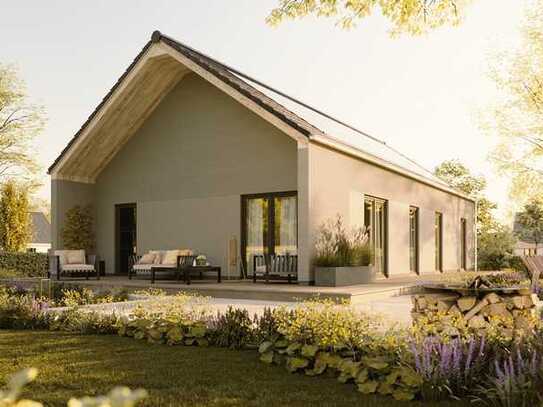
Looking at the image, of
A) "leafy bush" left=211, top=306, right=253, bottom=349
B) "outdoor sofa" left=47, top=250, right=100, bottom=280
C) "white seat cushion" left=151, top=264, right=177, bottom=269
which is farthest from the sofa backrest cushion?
"leafy bush" left=211, top=306, right=253, bottom=349

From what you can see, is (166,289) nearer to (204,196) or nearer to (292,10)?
(204,196)

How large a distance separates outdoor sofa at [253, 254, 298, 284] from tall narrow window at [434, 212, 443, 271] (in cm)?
777

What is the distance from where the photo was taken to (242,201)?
12984 millimetres

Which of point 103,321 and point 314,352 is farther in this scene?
point 103,321

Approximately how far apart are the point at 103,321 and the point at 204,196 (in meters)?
7.43

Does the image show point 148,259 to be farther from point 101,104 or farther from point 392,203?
point 392,203

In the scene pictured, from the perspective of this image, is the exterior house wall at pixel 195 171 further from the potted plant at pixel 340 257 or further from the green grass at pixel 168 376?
the green grass at pixel 168 376

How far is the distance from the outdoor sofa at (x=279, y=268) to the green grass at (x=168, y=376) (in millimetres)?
5973

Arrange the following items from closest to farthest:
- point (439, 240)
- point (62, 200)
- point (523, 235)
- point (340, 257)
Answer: point (340, 257)
point (62, 200)
point (439, 240)
point (523, 235)

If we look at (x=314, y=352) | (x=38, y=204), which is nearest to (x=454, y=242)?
(x=314, y=352)

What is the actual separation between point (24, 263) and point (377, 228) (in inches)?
445

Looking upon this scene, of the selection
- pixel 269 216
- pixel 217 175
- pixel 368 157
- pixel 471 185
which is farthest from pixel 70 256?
pixel 471 185

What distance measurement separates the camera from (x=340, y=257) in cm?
1098

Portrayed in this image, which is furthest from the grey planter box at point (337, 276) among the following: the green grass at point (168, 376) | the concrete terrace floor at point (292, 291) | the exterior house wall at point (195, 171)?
the green grass at point (168, 376)
